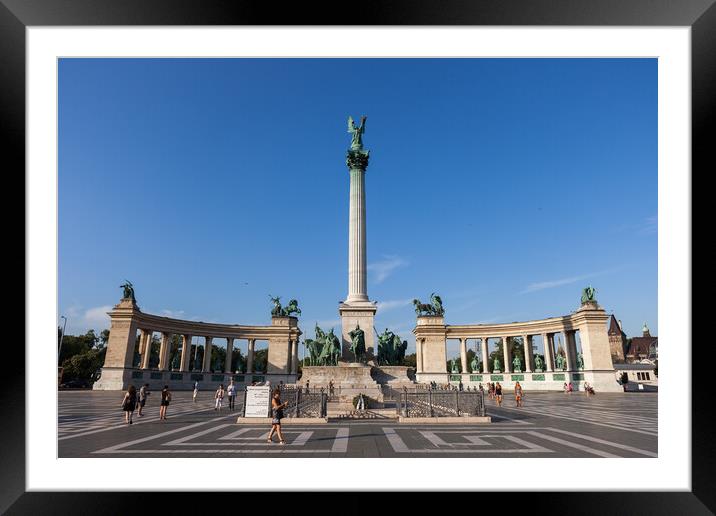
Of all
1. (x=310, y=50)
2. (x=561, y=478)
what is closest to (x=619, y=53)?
(x=310, y=50)

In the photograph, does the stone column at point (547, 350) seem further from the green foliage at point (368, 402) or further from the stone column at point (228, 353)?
the stone column at point (228, 353)

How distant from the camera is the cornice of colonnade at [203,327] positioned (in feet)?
206

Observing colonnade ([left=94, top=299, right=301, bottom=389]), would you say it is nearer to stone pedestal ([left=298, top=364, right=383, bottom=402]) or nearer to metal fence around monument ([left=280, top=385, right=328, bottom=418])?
stone pedestal ([left=298, top=364, right=383, bottom=402])

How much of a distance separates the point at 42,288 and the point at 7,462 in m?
3.42

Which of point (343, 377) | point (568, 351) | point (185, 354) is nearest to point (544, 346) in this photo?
point (568, 351)

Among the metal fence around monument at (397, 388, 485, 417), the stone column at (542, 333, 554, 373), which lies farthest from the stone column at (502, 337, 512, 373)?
the metal fence around monument at (397, 388, 485, 417)

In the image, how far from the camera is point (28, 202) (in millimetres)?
9133

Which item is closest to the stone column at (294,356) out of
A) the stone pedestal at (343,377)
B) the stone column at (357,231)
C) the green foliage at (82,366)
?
the green foliage at (82,366)

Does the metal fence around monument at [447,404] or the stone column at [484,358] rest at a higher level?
the metal fence around monument at [447,404]

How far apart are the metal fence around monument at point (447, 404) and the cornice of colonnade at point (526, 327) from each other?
50.7m

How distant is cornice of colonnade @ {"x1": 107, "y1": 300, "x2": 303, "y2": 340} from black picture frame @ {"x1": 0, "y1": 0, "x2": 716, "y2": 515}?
59.8 metres

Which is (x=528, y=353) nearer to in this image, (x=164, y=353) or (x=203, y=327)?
(x=203, y=327)

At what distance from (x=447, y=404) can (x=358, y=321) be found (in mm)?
19571

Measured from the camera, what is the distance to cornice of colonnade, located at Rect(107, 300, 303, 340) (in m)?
62.9
